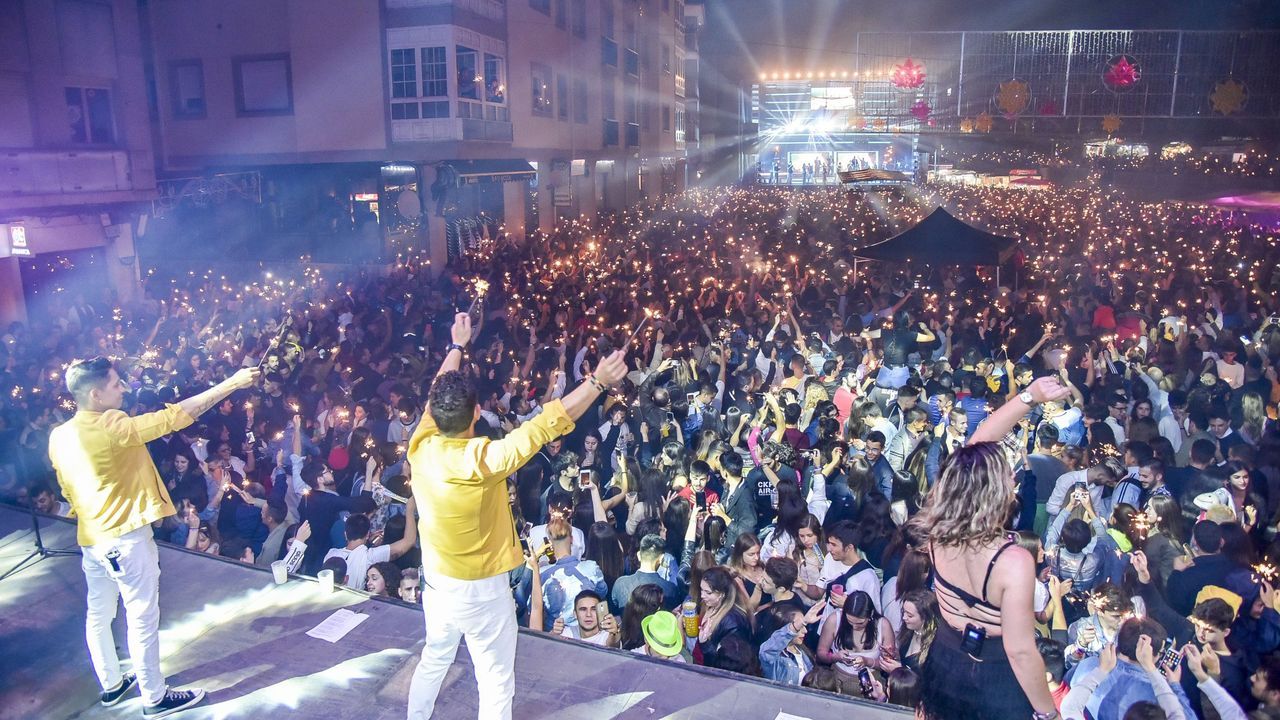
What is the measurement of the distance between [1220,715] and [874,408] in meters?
3.27

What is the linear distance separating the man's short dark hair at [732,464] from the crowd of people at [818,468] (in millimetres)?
16

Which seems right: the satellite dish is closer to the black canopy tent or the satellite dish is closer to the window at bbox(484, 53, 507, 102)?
the window at bbox(484, 53, 507, 102)

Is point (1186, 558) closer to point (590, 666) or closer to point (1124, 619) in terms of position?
point (1124, 619)

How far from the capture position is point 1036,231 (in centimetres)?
2102

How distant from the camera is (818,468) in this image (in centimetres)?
624

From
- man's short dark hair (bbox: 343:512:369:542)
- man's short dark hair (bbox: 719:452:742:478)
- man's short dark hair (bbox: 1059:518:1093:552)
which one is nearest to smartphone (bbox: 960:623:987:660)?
man's short dark hair (bbox: 1059:518:1093:552)

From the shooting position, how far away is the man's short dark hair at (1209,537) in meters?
4.49

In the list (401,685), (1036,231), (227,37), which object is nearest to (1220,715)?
(401,685)

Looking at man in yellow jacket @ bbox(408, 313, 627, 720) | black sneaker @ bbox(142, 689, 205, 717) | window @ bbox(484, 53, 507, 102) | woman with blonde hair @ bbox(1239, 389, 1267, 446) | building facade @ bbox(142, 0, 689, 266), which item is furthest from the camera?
window @ bbox(484, 53, 507, 102)

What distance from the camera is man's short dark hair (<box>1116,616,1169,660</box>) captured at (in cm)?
364

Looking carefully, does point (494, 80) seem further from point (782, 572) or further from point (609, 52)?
point (782, 572)

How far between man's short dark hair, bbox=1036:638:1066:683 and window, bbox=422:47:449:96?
18.3m

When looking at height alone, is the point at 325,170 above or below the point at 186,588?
above

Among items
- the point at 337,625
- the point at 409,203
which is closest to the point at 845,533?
the point at 337,625
